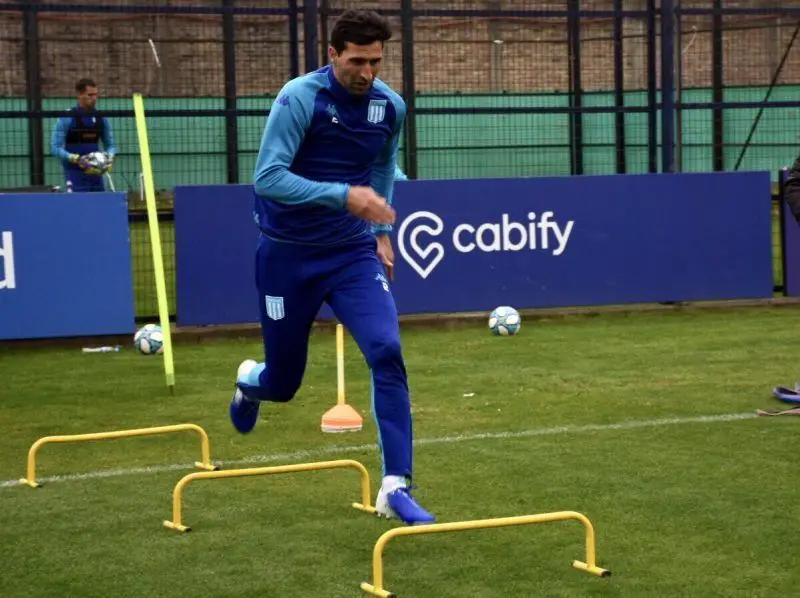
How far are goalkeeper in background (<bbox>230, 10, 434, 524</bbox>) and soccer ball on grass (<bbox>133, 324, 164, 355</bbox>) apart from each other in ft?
18.6

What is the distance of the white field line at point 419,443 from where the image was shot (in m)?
7.66

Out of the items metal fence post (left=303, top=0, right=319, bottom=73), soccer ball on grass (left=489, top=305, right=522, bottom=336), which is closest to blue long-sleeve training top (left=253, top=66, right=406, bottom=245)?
soccer ball on grass (left=489, top=305, right=522, bottom=336)

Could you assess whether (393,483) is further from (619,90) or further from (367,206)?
(619,90)

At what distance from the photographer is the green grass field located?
562 centimetres

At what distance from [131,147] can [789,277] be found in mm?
11851

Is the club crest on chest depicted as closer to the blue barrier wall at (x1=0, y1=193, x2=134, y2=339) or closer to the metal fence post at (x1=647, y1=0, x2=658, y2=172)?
the blue barrier wall at (x1=0, y1=193, x2=134, y2=339)

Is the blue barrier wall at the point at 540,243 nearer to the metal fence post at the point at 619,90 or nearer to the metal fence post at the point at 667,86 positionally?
the metal fence post at the point at 667,86

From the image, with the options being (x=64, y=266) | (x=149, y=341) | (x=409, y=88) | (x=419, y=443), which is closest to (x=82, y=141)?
(x=409, y=88)

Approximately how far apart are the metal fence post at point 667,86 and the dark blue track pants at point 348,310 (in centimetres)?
937

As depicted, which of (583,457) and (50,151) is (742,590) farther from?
(50,151)

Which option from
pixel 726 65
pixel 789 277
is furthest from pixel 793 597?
pixel 726 65

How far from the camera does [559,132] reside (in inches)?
764

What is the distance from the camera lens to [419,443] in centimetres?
836

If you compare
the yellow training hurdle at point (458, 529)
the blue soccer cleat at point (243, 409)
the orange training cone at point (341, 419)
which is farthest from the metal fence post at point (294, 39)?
the yellow training hurdle at point (458, 529)
